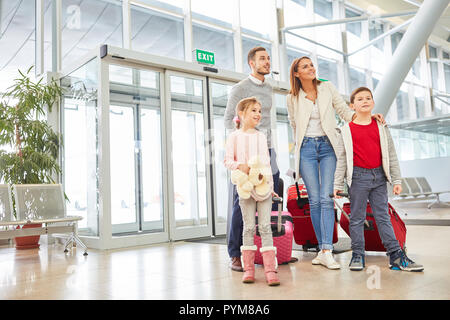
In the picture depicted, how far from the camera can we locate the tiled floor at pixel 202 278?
7.44 feet

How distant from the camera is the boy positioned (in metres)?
2.90

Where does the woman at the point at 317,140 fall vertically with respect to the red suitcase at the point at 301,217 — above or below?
above

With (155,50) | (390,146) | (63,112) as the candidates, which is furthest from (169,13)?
(390,146)

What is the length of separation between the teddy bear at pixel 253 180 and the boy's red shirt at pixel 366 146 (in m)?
0.76

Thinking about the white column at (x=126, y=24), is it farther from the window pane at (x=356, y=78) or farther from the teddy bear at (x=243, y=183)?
the window pane at (x=356, y=78)

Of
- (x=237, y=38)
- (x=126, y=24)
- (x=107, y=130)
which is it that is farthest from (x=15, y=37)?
(x=237, y=38)

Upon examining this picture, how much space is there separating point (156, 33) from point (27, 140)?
3307 millimetres

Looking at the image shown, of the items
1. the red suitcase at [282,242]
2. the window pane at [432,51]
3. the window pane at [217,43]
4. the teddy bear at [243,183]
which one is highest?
the window pane at [432,51]

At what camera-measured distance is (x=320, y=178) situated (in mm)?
3145

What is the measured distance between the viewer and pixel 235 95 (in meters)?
3.20

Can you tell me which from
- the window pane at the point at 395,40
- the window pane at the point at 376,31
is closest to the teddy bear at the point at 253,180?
the window pane at the point at 376,31

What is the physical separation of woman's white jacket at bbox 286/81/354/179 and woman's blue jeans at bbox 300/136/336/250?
51 mm
